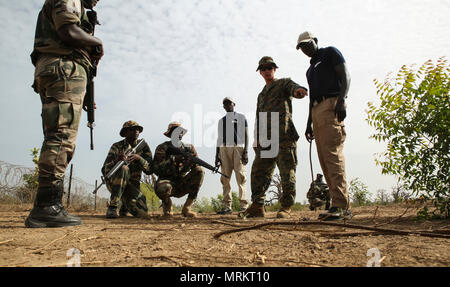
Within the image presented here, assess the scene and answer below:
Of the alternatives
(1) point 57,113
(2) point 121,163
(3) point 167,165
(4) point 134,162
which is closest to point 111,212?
(2) point 121,163

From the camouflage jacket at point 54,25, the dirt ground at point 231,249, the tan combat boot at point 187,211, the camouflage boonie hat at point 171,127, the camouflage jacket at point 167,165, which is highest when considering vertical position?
the camouflage jacket at point 54,25

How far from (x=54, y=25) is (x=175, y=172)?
106 inches

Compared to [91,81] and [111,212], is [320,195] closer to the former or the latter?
[111,212]

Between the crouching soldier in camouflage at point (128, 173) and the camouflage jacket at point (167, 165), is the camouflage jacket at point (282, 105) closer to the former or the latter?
the camouflage jacket at point (167, 165)

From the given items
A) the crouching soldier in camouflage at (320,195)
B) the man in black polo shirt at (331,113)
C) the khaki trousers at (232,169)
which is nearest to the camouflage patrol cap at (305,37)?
the man in black polo shirt at (331,113)

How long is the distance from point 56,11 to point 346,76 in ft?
10.1

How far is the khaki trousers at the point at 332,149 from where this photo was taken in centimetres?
307

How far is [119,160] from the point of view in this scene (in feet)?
14.7

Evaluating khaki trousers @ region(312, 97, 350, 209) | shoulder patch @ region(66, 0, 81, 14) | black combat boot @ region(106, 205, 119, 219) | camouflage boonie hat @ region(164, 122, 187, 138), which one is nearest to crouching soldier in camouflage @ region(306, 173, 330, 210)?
khaki trousers @ region(312, 97, 350, 209)

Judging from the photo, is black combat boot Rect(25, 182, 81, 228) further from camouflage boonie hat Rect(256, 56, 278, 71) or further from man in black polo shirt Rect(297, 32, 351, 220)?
camouflage boonie hat Rect(256, 56, 278, 71)

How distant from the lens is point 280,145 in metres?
3.96

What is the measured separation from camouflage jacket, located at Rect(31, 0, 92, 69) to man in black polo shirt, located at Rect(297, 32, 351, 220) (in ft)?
8.49

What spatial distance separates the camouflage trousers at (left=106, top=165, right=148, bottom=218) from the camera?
4.30 meters
